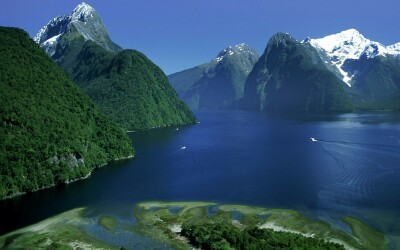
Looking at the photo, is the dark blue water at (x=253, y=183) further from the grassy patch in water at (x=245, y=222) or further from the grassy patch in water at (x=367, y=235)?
the grassy patch in water at (x=245, y=222)

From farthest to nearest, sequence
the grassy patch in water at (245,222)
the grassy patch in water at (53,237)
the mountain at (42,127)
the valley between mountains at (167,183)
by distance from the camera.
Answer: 1. the mountain at (42,127)
2. the valley between mountains at (167,183)
3. the grassy patch in water at (53,237)
4. the grassy patch in water at (245,222)

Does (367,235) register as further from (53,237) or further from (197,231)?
(53,237)

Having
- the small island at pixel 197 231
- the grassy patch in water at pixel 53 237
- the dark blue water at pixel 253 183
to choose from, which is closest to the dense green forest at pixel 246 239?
the small island at pixel 197 231

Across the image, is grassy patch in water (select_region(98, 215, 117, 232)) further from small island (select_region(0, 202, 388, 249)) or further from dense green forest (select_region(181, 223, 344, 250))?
dense green forest (select_region(181, 223, 344, 250))

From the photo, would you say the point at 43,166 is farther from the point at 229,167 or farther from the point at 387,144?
the point at 387,144

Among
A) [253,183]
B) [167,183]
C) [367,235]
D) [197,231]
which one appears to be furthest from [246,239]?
[167,183]
